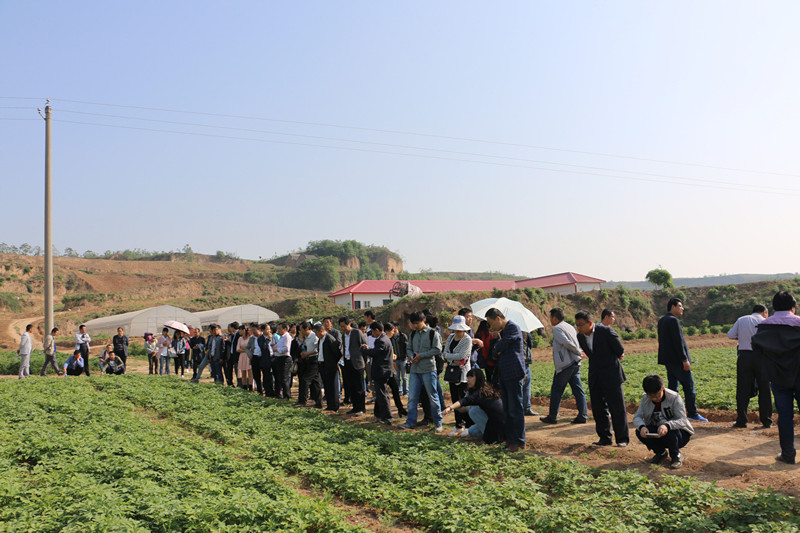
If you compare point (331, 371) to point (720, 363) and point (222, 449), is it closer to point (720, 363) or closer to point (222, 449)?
point (222, 449)

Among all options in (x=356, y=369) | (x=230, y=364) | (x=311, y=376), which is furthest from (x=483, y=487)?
(x=230, y=364)

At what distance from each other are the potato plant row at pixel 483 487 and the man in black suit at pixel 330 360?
208 centimetres

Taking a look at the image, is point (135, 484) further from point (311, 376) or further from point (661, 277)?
point (661, 277)

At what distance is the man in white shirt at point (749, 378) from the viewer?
27.4ft

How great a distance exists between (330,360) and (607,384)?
5878 mm

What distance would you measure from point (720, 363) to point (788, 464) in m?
11.5

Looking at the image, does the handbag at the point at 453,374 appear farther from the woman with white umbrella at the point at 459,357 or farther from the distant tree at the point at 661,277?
the distant tree at the point at 661,277

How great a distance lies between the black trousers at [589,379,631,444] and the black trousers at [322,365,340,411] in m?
5.63

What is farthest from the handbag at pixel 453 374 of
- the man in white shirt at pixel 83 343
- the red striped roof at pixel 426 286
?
the red striped roof at pixel 426 286

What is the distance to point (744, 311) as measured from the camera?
41.7m

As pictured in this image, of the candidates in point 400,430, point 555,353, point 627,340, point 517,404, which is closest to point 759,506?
point 517,404

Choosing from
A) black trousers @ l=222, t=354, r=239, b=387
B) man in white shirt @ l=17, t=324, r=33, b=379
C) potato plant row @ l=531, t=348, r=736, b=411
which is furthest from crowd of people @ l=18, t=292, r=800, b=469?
man in white shirt @ l=17, t=324, r=33, b=379

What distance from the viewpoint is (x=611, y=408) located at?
7.68m

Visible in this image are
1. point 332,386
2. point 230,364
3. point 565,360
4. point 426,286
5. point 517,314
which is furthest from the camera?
point 426,286
